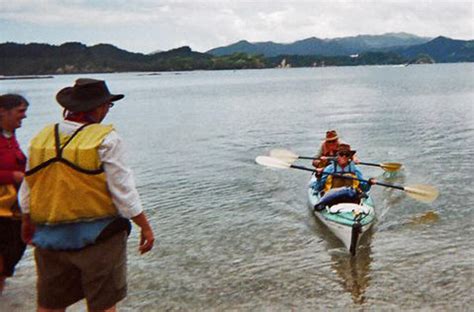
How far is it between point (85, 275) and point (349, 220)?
6997 mm

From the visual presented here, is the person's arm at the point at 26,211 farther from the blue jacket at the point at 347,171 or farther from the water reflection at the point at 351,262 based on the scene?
the blue jacket at the point at 347,171

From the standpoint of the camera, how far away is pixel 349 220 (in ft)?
33.6

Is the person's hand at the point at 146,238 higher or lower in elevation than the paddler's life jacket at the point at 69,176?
lower

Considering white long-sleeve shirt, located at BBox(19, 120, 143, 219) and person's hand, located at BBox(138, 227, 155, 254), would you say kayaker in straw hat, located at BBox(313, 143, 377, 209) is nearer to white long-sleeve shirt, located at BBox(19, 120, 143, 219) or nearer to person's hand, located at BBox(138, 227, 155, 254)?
person's hand, located at BBox(138, 227, 155, 254)

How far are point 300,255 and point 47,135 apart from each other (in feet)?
22.5

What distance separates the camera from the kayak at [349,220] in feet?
32.2

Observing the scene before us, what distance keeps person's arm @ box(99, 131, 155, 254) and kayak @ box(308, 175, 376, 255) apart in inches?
255

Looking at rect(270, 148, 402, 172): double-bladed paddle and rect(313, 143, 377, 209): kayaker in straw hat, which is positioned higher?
rect(313, 143, 377, 209): kayaker in straw hat

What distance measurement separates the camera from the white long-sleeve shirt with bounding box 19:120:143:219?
3.88 m

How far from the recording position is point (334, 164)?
Answer: 1233 cm

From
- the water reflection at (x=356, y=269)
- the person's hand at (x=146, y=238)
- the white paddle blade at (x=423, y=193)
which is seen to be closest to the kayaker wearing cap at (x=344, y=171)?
the white paddle blade at (x=423, y=193)

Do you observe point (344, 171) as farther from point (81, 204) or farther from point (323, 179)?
point (81, 204)

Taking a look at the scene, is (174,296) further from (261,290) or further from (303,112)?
(303,112)

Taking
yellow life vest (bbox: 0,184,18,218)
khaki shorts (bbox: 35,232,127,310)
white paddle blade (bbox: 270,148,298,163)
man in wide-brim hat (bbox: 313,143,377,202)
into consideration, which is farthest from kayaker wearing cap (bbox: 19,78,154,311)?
white paddle blade (bbox: 270,148,298,163)
